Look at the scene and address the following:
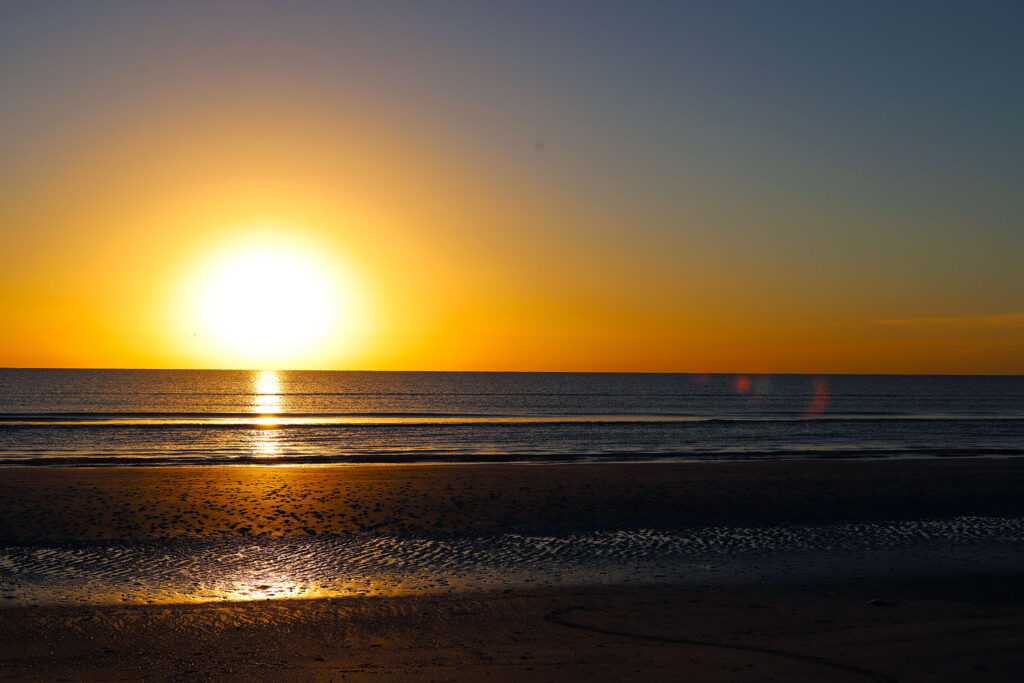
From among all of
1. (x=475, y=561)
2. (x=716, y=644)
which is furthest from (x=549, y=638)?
(x=475, y=561)

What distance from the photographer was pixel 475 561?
15508 mm

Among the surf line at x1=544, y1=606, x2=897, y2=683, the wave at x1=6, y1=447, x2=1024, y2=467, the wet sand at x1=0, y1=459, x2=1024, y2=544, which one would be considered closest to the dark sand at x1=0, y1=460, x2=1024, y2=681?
the surf line at x1=544, y1=606, x2=897, y2=683

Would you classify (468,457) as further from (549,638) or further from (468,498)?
(549,638)

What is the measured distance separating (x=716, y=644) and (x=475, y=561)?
6.44 meters

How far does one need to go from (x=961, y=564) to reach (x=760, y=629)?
6.87 m

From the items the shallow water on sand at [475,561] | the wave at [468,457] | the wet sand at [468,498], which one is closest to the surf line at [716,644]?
the shallow water on sand at [475,561]

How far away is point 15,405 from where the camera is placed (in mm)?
85500

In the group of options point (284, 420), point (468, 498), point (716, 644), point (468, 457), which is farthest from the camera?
point (284, 420)

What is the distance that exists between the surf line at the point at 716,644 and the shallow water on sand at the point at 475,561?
203 cm

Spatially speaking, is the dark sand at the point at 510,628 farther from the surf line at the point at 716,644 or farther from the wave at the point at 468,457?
the wave at the point at 468,457

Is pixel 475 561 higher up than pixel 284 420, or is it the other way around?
pixel 475 561

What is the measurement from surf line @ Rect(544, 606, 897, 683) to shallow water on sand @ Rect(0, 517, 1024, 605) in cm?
203

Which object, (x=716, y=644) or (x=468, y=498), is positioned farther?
(x=468, y=498)

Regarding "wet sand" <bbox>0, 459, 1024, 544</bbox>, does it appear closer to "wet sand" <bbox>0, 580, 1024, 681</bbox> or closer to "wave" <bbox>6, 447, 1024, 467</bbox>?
"wave" <bbox>6, 447, 1024, 467</bbox>
